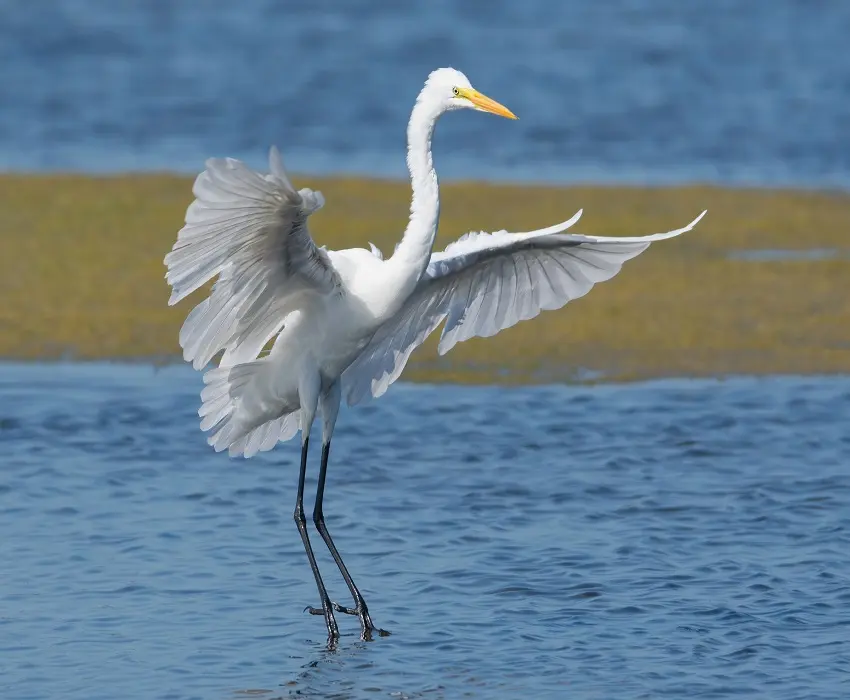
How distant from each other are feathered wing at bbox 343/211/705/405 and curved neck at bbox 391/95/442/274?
2.52 feet

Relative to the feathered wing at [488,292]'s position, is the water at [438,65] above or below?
above

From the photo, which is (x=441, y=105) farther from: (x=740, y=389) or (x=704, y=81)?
(x=704, y=81)

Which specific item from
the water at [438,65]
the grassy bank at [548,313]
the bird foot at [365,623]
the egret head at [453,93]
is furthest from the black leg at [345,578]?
the water at [438,65]

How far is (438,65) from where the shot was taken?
2566 centimetres

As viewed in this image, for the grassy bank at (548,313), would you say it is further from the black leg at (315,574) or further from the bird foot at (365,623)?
the bird foot at (365,623)

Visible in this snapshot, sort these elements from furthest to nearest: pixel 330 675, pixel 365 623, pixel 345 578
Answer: pixel 345 578
pixel 365 623
pixel 330 675

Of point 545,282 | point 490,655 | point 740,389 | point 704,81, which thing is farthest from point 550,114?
point 490,655

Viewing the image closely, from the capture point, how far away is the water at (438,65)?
20.6m

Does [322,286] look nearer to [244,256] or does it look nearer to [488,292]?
[244,256]

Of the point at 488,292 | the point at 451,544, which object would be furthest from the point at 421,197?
the point at 451,544

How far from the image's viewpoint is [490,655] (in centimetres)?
719

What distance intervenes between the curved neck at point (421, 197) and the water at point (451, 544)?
1.65m

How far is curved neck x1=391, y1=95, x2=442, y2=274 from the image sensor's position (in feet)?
24.3

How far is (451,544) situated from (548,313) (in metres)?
5.28
